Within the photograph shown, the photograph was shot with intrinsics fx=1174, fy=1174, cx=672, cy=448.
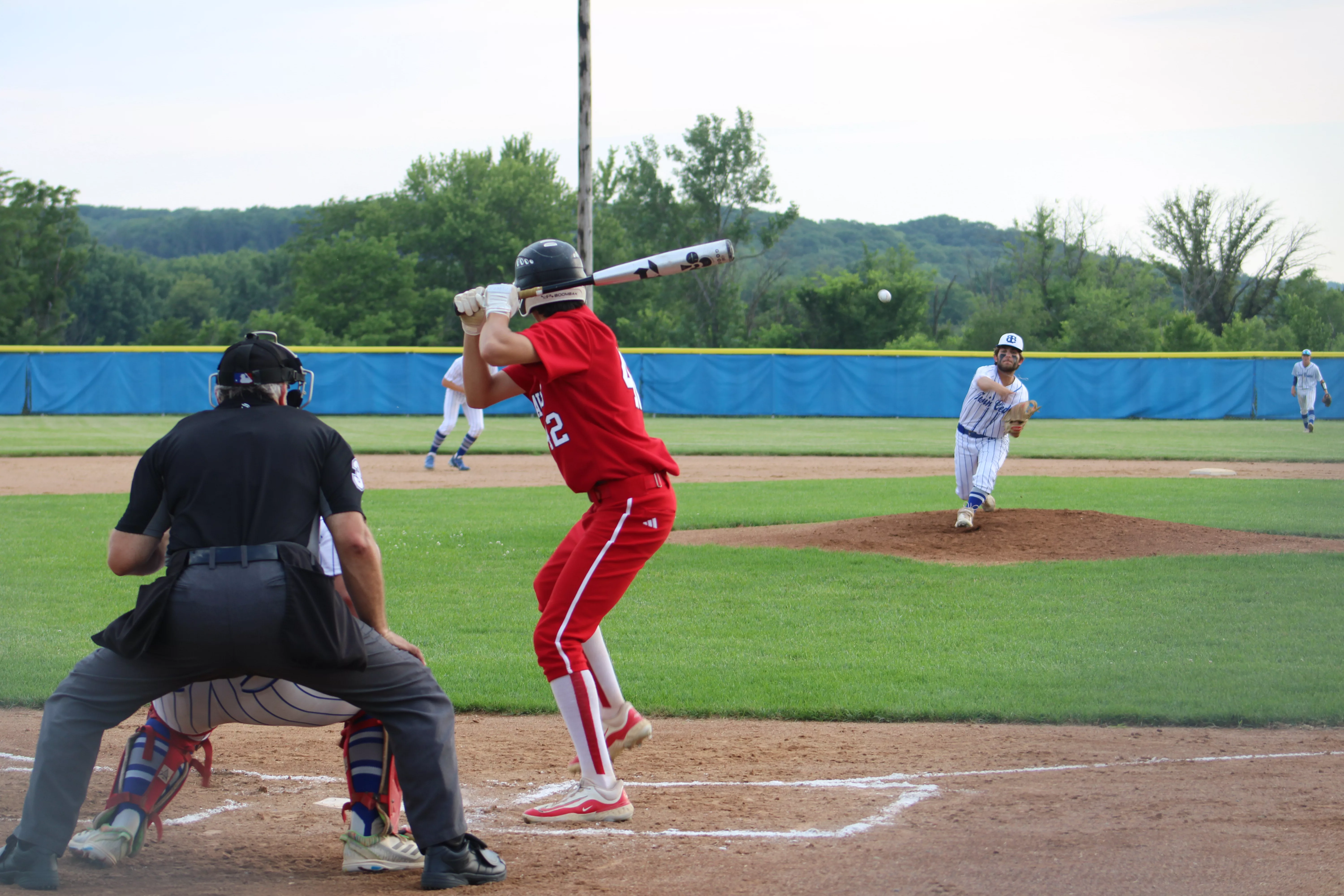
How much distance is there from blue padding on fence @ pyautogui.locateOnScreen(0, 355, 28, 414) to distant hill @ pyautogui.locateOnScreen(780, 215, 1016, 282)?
2556 inches

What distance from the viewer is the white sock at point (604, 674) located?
465cm

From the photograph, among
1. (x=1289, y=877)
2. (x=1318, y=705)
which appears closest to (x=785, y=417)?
(x=1318, y=705)

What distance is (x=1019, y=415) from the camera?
36.8 ft

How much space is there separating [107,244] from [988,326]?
57661mm

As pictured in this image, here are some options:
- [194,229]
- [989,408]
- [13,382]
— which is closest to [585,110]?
[989,408]

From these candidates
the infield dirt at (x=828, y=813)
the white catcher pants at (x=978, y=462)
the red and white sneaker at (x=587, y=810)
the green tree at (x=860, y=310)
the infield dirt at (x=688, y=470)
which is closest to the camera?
the infield dirt at (x=828, y=813)

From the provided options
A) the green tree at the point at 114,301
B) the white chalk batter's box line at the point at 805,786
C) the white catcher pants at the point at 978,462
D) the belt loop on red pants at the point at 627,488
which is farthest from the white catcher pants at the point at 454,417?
the green tree at the point at 114,301

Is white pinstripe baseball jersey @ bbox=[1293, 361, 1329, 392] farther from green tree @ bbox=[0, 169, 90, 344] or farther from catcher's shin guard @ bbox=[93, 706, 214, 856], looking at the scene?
green tree @ bbox=[0, 169, 90, 344]

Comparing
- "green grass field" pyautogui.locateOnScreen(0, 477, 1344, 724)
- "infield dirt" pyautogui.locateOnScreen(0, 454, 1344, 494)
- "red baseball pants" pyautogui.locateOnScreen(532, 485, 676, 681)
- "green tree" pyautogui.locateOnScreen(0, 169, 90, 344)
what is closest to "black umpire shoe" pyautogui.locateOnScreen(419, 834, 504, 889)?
"red baseball pants" pyautogui.locateOnScreen(532, 485, 676, 681)

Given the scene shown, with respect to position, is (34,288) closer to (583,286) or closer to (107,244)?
(107,244)

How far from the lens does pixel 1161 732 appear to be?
18.1 feet

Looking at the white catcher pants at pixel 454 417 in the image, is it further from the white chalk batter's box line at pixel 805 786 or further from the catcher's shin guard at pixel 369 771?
the catcher's shin guard at pixel 369 771

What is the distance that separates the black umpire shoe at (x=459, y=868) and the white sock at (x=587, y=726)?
72 centimetres

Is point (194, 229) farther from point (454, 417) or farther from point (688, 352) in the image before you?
point (454, 417)
